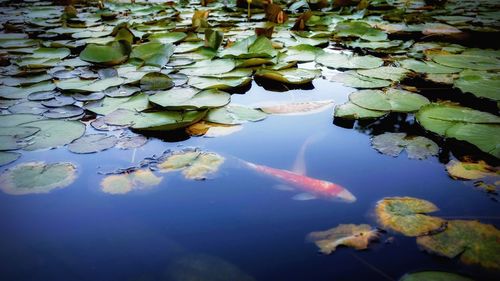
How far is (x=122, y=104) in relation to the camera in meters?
1.78

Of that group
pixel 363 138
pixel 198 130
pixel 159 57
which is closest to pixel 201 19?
pixel 159 57

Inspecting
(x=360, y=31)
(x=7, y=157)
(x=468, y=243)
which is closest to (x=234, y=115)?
(x=7, y=157)

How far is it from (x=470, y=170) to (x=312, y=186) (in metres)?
0.58

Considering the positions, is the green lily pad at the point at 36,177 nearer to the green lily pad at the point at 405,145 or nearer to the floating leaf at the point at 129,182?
the floating leaf at the point at 129,182

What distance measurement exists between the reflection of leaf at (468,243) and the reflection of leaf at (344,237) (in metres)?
0.14

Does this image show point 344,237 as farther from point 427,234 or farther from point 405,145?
point 405,145

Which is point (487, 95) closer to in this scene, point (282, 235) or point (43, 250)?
point (282, 235)

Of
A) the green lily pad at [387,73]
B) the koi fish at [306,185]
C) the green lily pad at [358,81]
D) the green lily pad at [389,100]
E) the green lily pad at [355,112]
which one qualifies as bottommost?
the koi fish at [306,185]

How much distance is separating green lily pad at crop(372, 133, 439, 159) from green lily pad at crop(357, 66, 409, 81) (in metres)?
0.73

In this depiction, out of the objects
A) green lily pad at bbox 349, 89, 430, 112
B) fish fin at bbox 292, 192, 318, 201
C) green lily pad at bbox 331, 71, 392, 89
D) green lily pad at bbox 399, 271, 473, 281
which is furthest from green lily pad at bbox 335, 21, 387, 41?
green lily pad at bbox 399, 271, 473, 281

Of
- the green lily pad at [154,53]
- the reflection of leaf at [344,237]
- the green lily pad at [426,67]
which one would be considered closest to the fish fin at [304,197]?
the reflection of leaf at [344,237]

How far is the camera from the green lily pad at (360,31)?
9.82 feet

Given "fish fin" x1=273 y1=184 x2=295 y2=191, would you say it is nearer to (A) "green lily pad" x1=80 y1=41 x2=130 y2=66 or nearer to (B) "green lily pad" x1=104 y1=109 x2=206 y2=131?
(B) "green lily pad" x1=104 y1=109 x2=206 y2=131

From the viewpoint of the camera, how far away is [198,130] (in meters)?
1.57
